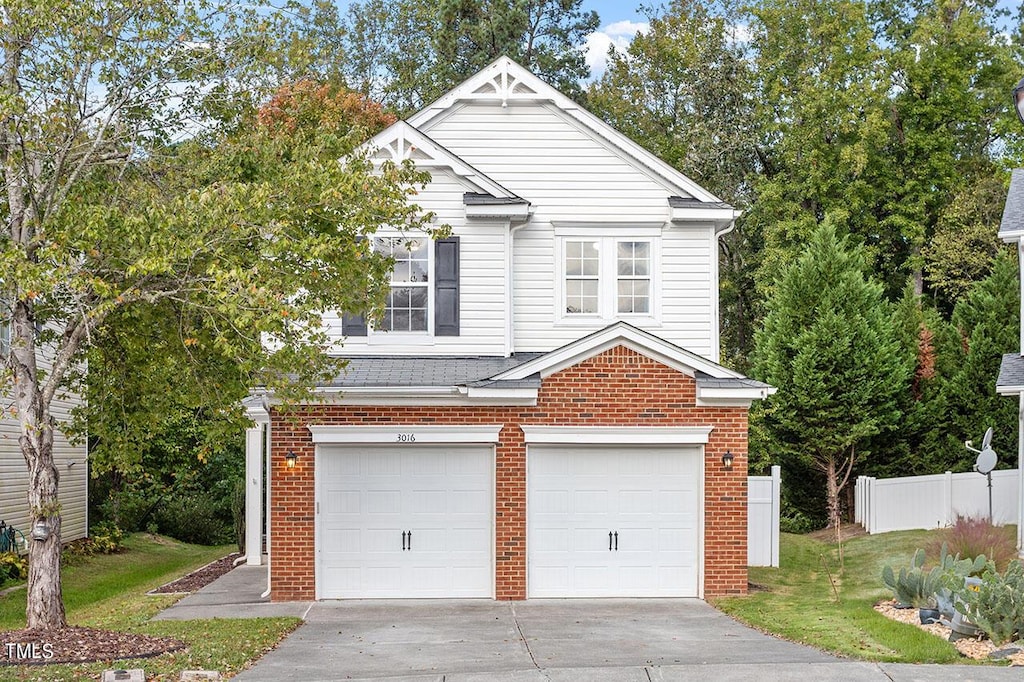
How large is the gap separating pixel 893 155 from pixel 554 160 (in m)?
22.3

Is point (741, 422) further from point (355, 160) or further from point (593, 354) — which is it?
point (355, 160)

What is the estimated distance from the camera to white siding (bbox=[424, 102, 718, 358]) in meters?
20.8

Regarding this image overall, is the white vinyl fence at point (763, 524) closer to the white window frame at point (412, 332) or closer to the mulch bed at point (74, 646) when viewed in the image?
the white window frame at point (412, 332)

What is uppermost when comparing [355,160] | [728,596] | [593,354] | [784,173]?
[784,173]

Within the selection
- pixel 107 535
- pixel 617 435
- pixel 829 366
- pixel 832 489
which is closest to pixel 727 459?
pixel 617 435

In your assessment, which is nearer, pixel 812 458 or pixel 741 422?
pixel 741 422

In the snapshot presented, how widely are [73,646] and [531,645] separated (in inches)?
194

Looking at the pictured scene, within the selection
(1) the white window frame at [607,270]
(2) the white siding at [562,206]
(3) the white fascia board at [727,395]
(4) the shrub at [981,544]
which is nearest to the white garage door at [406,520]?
(2) the white siding at [562,206]

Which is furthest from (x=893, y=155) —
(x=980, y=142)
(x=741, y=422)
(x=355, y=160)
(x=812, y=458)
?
(x=355, y=160)

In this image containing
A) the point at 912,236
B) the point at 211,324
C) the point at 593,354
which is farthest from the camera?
the point at 912,236

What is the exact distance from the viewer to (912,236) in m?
37.7

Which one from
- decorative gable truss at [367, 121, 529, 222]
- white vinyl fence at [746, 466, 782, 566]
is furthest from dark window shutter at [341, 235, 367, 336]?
white vinyl fence at [746, 466, 782, 566]

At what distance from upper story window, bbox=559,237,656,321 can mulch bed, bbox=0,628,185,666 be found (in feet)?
31.0

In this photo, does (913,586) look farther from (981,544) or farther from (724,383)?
(724,383)
